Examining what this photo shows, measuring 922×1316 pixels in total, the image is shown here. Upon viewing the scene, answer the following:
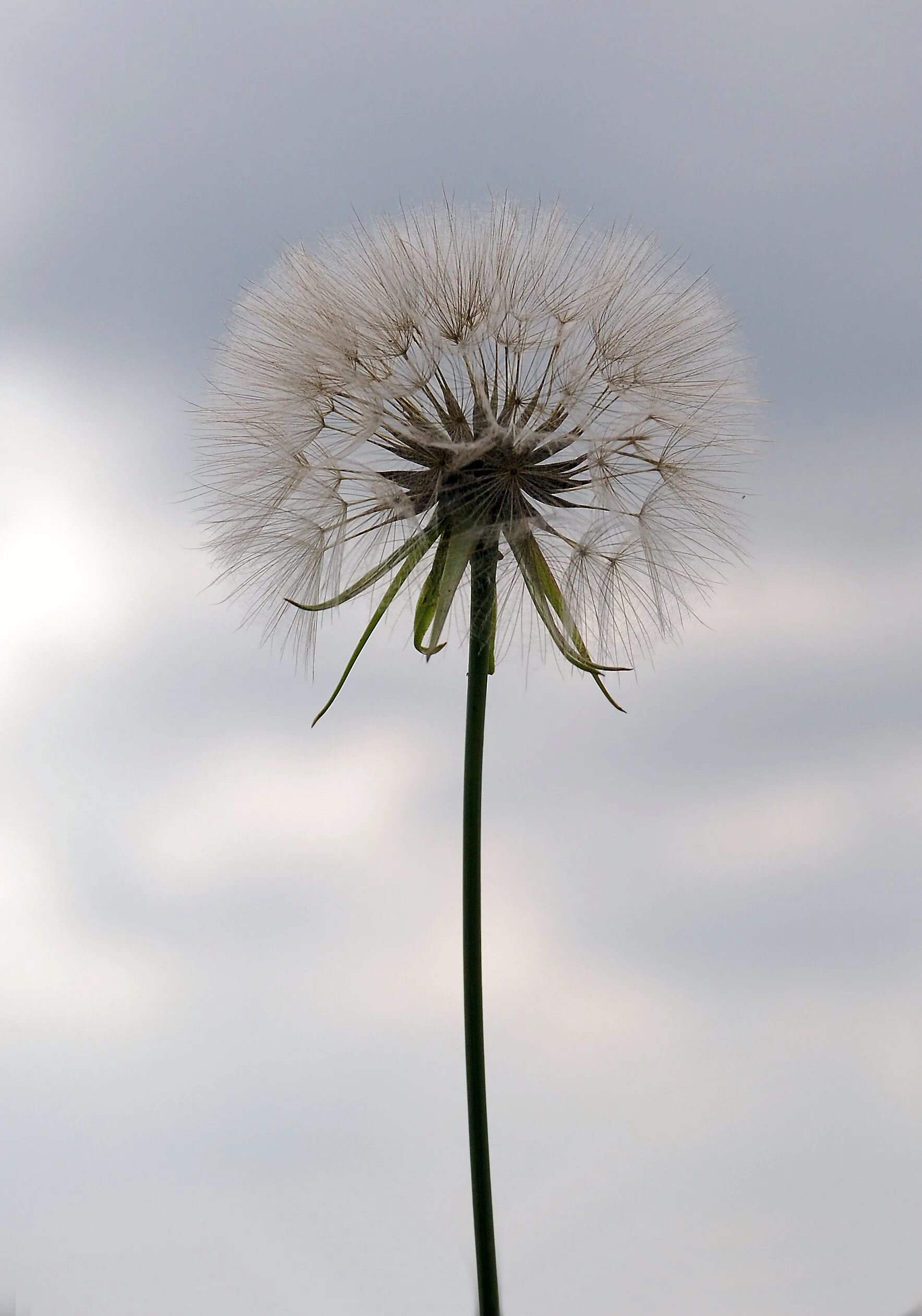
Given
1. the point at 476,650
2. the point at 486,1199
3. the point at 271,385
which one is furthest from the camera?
the point at 271,385

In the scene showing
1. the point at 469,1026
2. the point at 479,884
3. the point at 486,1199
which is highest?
the point at 479,884

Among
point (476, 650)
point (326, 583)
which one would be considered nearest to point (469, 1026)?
point (476, 650)

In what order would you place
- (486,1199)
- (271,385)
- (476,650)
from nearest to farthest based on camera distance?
(486,1199) → (476,650) → (271,385)

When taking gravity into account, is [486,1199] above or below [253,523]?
below

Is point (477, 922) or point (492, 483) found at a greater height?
point (492, 483)

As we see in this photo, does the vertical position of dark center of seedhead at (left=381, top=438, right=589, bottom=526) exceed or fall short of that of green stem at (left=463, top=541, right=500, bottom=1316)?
it exceeds it

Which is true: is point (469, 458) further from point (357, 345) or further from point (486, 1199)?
point (486, 1199)

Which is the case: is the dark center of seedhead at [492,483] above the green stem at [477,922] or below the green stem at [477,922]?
above

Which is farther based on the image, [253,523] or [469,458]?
[253,523]
